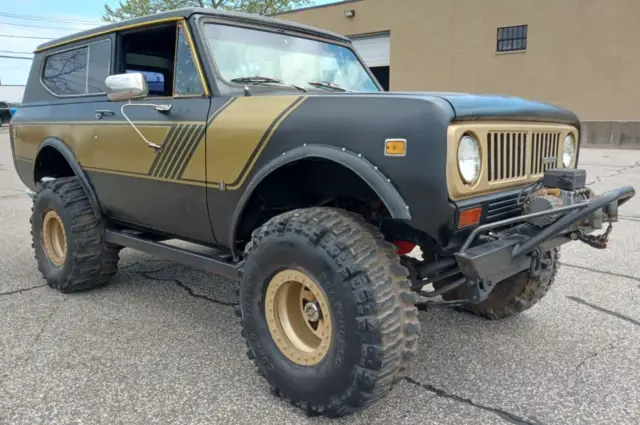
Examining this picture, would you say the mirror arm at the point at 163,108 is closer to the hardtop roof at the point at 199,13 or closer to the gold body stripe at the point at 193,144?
the gold body stripe at the point at 193,144

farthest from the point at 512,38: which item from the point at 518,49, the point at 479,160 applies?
the point at 479,160

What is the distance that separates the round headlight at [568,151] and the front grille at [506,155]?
590 millimetres

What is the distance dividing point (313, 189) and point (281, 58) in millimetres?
1058

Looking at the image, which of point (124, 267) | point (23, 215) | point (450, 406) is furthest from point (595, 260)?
point (23, 215)

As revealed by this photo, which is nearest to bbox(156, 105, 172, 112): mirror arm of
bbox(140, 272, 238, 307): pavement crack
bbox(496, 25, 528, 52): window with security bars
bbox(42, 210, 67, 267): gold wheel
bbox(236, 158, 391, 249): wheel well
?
bbox(236, 158, 391, 249): wheel well

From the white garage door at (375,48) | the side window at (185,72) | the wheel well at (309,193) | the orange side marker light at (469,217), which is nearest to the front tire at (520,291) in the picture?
the wheel well at (309,193)

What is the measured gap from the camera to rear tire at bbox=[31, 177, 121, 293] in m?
4.30

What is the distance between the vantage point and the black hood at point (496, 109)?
2422mm

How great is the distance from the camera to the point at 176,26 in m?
3.53

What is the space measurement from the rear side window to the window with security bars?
22.1 m

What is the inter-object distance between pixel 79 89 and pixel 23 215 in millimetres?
→ 4379

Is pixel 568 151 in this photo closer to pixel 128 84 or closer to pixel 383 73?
pixel 128 84

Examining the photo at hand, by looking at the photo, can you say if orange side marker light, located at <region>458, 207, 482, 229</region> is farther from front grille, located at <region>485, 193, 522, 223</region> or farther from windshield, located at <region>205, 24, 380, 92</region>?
windshield, located at <region>205, 24, 380, 92</region>

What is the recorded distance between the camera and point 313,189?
10.3 ft
